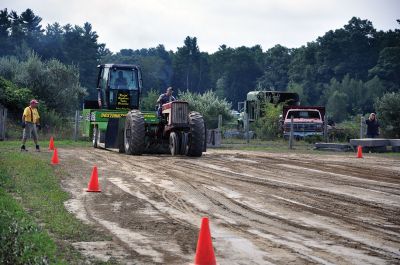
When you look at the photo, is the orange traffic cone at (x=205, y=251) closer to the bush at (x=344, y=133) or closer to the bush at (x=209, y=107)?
the bush at (x=344, y=133)

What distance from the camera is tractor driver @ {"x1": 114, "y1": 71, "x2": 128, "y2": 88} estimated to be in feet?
101

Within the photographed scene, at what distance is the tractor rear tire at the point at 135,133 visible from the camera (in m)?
25.0

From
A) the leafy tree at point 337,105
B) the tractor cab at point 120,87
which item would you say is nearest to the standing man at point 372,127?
the tractor cab at point 120,87

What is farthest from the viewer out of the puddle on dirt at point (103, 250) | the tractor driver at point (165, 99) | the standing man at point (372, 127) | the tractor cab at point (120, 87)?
the standing man at point (372, 127)

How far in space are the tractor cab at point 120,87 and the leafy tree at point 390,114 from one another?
1632 centimetres

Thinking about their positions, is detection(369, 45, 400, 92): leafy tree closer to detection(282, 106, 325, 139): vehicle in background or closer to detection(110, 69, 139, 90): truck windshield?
detection(282, 106, 325, 139): vehicle in background

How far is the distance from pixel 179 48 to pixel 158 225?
127 metres

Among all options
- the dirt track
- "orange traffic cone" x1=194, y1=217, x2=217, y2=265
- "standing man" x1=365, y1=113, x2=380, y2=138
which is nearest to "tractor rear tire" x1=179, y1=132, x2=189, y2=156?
the dirt track

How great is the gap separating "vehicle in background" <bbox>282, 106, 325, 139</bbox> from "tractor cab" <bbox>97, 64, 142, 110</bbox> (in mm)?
13258

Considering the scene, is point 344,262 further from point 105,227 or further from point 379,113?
point 379,113

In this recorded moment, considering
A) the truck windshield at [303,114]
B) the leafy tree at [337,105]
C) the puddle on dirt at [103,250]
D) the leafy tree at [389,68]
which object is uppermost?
the leafy tree at [389,68]

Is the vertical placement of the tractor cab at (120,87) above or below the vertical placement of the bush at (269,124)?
above

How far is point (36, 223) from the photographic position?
35.5 ft

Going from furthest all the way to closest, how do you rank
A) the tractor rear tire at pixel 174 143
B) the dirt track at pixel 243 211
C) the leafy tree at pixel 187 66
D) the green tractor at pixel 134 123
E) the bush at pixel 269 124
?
the leafy tree at pixel 187 66
the bush at pixel 269 124
the tractor rear tire at pixel 174 143
the green tractor at pixel 134 123
the dirt track at pixel 243 211
